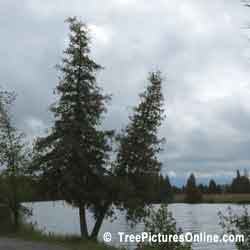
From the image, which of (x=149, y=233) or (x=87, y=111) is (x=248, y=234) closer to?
(x=149, y=233)

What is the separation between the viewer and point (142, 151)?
2383 centimetres

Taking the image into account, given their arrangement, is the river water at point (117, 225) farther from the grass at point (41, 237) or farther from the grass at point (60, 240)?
the grass at point (60, 240)

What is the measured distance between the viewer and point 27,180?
24844 mm

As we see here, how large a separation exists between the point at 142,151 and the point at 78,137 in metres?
2.74

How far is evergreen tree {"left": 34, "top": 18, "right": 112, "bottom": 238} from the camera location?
23.1 meters

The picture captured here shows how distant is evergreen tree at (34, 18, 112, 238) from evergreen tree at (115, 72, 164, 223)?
2.86 feet

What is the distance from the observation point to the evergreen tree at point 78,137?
23.1 m

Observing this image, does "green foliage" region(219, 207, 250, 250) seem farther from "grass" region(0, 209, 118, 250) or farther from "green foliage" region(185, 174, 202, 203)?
"green foliage" region(185, 174, 202, 203)

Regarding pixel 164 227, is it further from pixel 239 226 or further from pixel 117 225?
pixel 117 225

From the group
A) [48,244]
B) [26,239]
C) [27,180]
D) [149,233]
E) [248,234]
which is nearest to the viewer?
[248,234]

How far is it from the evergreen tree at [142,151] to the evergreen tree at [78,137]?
2.86ft

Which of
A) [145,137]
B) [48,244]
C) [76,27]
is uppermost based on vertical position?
[76,27]

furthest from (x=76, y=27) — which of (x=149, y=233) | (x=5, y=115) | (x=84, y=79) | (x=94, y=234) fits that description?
(x=149, y=233)

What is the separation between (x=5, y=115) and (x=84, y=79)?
435cm
